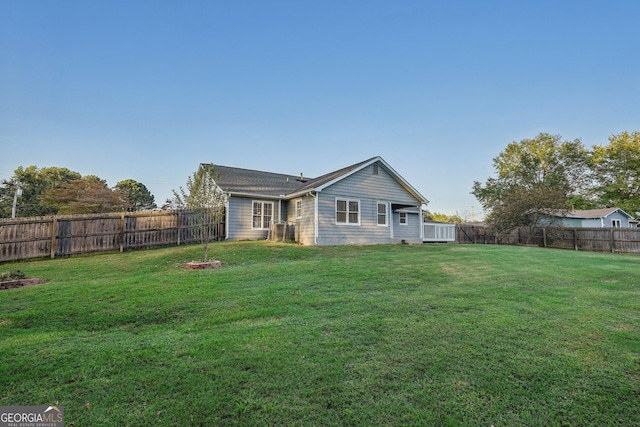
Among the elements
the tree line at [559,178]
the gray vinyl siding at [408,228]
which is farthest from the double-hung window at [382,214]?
the tree line at [559,178]

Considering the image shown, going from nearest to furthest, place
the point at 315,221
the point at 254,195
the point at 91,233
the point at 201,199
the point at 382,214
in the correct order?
the point at 201,199
the point at 91,233
the point at 315,221
the point at 254,195
the point at 382,214

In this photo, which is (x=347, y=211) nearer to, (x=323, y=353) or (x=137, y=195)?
(x=323, y=353)

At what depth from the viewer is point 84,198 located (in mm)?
25062

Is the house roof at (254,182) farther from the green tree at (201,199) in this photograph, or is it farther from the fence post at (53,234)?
the fence post at (53,234)

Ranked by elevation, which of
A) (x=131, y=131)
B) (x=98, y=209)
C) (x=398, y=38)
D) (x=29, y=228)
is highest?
(x=398, y=38)

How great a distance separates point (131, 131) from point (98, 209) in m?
14.6

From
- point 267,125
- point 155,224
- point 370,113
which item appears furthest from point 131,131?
point 370,113

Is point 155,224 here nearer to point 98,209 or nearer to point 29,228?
point 29,228

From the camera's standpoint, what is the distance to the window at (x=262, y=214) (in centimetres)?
1659

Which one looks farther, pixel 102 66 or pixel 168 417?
pixel 102 66

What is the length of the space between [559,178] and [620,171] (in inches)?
205

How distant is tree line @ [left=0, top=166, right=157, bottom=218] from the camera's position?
2619cm

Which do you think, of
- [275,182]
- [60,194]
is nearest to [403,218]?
[275,182]

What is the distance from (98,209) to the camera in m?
26.6
